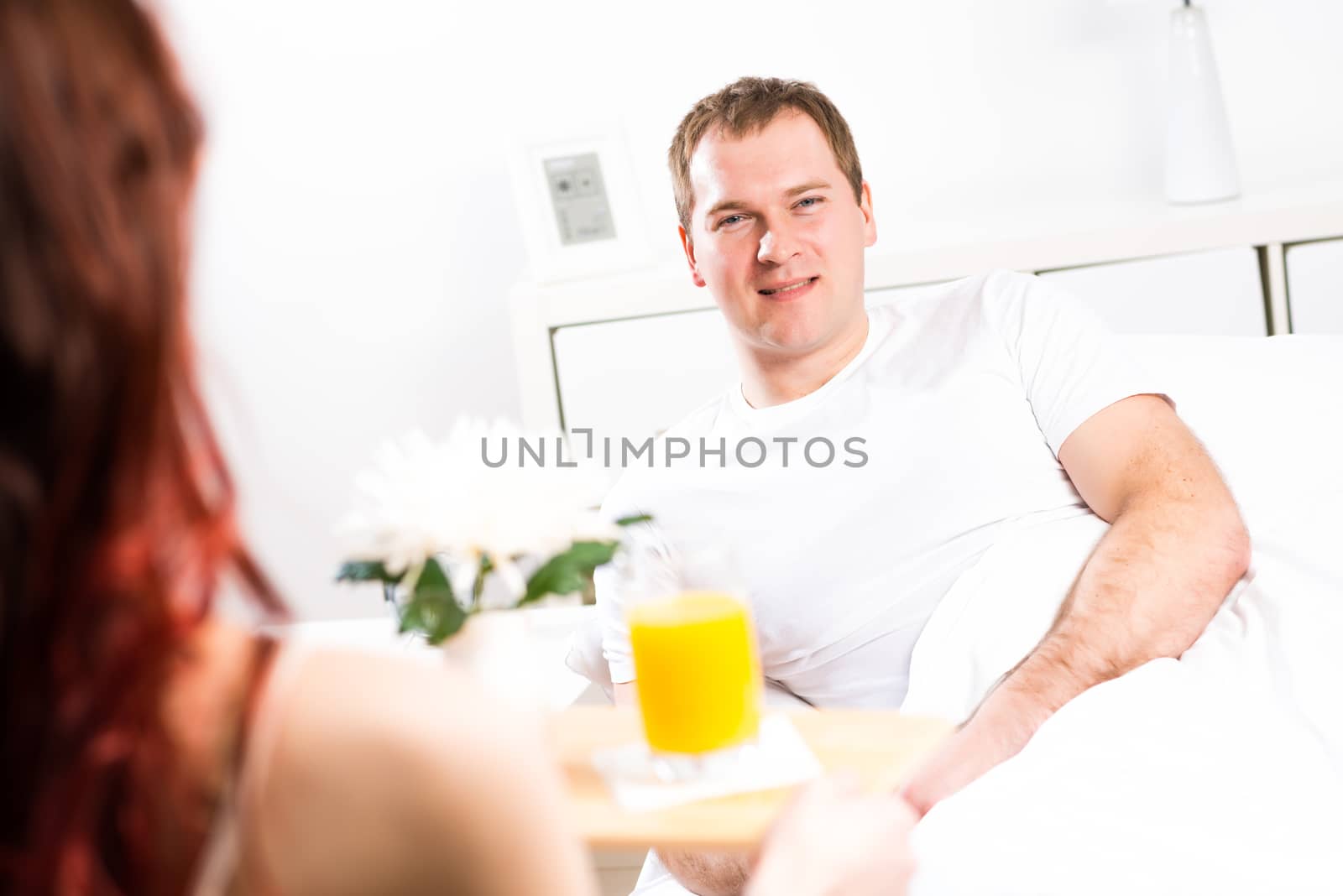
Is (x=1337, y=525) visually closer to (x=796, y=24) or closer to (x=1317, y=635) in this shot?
(x=1317, y=635)

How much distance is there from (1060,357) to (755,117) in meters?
0.52

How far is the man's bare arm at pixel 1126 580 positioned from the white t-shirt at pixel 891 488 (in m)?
0.06

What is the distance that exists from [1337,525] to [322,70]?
205cm

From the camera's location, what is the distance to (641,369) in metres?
2.29

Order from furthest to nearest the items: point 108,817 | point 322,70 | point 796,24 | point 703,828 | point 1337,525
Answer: point 322,70 → point 796,24 → point 1337,525 → point 703,828 → point 108,817

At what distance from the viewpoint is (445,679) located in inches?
20.8

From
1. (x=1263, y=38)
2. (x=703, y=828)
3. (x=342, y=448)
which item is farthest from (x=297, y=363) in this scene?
(x=703, y=828)

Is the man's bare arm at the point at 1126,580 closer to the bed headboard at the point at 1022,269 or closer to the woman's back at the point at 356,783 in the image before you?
the bed headboard at the point at 1022,269

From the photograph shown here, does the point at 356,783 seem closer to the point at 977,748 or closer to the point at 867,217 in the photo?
the point at 977,748

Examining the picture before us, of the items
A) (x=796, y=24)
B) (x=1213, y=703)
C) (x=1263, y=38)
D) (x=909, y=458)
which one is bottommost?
(x=1213, y=703)

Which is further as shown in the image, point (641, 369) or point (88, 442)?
point (641, 369)

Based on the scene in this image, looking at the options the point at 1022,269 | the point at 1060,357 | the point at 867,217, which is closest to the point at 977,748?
the point at 1060,357

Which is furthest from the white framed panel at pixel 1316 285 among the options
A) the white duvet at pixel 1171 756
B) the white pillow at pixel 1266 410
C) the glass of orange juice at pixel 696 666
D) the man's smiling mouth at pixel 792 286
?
the glass of orange juice at pixel 696 666

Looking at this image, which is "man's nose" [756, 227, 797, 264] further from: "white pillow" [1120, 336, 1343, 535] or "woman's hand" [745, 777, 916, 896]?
"woman's hand" [745, 777, 916, 896]
